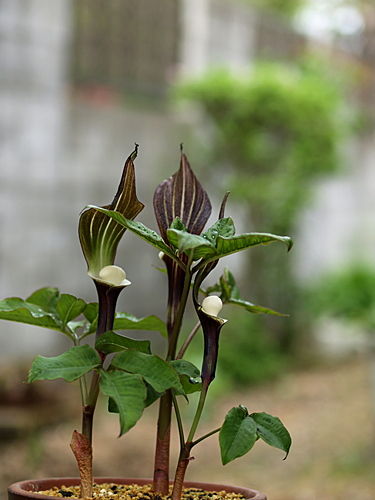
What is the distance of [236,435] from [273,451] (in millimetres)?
2688

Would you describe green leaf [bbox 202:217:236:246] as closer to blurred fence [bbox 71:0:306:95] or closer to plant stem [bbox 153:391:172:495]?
plant stem [bbox 153:391:172:495]

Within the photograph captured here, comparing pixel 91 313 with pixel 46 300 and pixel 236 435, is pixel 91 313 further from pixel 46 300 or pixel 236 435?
pixel 236 435

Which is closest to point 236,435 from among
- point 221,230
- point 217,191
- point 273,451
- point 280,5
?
point 221,230

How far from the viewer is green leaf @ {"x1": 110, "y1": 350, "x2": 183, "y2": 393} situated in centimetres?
61

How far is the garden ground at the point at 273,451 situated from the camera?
256 centimetres

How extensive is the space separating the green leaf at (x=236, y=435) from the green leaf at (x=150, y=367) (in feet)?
0.22

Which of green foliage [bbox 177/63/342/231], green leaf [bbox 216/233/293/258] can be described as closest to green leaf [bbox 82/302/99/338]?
green leaf [bbox 216/233/293/258]

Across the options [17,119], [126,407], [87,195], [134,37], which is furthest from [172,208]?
[134,37]

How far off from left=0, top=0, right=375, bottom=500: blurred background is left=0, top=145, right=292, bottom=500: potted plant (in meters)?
1.83

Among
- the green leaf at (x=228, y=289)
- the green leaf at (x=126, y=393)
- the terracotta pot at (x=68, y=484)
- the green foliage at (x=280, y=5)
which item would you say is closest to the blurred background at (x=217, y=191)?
the terracotta pot at (x=68, y=484)

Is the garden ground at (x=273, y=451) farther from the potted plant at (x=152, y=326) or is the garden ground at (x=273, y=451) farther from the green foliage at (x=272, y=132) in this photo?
the potted plant at (x=152, y=326)

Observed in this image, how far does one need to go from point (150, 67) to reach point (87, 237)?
11.5 feet

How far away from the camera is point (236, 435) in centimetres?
63

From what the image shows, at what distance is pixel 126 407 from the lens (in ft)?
1.90
